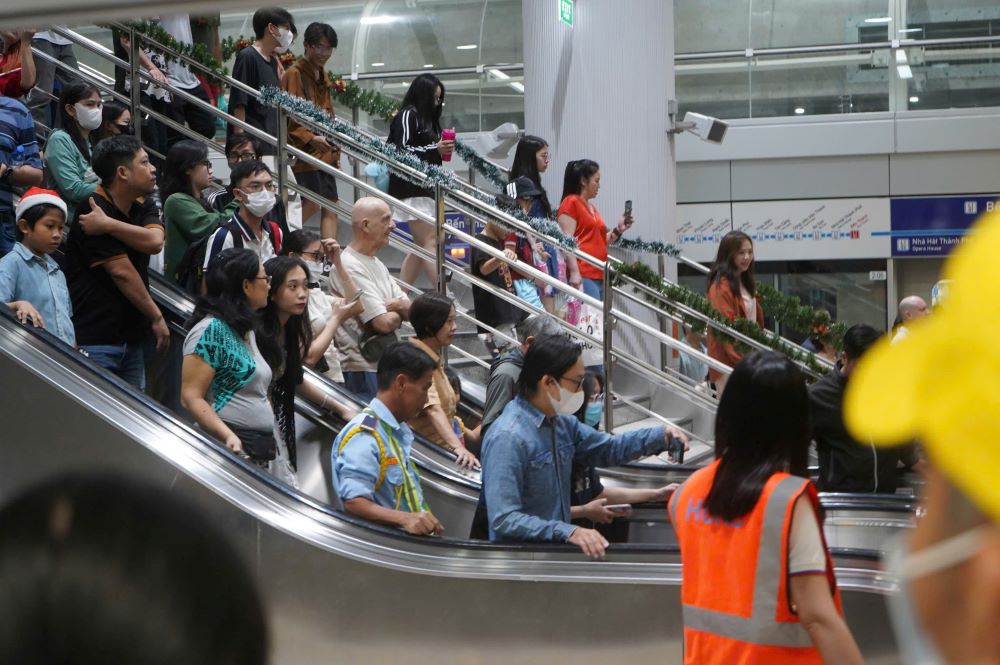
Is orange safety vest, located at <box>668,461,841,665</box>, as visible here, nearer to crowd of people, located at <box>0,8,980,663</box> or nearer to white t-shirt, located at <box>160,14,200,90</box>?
crowd of people, located at <box>0,8,980,663</box>

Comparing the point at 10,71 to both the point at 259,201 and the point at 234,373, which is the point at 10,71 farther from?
the point at 234,373

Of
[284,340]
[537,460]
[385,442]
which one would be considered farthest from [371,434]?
[284,340]

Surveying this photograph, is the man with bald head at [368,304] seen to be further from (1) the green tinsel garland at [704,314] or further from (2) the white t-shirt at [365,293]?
(1) the green tinsel garland at [704,314]

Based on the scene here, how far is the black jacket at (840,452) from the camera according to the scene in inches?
213

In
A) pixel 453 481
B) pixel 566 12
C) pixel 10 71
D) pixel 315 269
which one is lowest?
pixel 453 481

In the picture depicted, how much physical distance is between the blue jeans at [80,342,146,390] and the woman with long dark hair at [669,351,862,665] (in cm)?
350

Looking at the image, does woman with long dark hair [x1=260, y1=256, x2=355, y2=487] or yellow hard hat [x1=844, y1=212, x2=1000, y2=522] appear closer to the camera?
yellow hard hat [x1=844, y1=212, x2=1000, y2=522]

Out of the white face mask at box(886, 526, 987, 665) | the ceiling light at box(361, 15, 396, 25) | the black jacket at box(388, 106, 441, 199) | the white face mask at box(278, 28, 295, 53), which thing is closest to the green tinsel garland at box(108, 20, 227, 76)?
the white face mask at box(278, 28, 295, 53)

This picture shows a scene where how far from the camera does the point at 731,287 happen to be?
26.4 ft

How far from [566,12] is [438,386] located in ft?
17.0

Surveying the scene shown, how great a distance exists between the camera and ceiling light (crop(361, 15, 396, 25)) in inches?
612

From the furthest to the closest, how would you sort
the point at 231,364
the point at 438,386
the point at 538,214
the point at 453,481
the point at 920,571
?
1. the point at 538,214
2. the point at 438,386
3. the point at 453,481
4. the point at 231,364
5. the point at 920,571

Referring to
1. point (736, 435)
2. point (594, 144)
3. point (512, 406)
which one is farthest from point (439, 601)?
point (594, 144)

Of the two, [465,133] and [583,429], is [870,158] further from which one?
[583,429]
